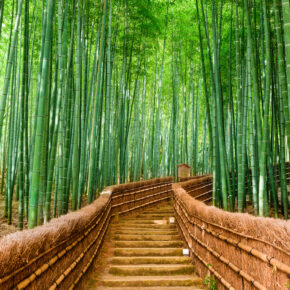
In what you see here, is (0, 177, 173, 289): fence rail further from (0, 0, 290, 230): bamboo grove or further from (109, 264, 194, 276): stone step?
(0, 0, 290, 230): bamboo grove

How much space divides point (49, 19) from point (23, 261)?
1926 millimetres

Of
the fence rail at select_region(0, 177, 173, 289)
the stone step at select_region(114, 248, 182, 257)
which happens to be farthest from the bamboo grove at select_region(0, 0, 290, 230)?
the stone step at select_region(114, 248, 182, 257)

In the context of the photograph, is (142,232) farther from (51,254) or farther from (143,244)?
(51,254)

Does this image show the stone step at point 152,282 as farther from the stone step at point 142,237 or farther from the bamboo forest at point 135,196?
the stone step at point 142,237

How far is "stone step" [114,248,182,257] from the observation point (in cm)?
350

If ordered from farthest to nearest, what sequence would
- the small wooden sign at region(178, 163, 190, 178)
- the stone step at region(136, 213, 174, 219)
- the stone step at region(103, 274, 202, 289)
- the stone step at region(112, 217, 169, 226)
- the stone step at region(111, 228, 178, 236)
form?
the small wooden sign at region(178, 163, 190, 178)
the stone step at region(136, 213, 174, 219)
the stone step at region(112, 217, 169, 226)
the stone step at region(111, 228, 178, 236)
the stone step at region(103, 274, 202, 289)

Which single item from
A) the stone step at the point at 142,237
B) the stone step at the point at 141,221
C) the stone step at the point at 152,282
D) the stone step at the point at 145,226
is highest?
the stone step at the point at 141,221

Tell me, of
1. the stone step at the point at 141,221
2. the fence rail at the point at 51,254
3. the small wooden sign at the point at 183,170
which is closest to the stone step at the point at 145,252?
the fence rail at the point at 51,254

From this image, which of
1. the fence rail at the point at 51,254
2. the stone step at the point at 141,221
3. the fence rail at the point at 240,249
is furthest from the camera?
the stone step at the point at 141,221

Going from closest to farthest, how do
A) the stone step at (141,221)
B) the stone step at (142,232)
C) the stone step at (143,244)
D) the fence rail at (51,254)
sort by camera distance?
the fence rail at (51,254) → the stone step at (143,244) → the stone step at (142,232) → the stone step at (141,221)

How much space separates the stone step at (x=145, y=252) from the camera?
11.5ft

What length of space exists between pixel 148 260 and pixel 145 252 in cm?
20

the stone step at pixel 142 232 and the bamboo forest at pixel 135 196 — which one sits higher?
the bamboo forest at pixel 135 196

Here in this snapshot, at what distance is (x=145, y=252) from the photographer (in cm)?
350
